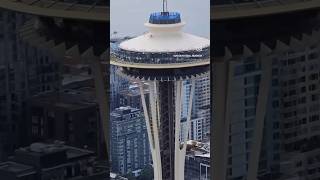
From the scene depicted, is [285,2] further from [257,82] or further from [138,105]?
[138,105]

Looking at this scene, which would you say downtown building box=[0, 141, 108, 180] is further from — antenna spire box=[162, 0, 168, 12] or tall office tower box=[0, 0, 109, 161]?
antenna spire box=[162, 0, 168, 12]

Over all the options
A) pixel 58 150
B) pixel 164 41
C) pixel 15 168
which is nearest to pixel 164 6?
pixel 164 41

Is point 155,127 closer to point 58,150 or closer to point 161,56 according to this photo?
point 161,56

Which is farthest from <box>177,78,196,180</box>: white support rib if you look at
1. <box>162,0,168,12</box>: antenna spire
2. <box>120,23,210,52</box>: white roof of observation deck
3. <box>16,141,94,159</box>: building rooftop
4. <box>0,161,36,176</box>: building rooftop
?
<box>0,161,36,176</box>: building rooftop

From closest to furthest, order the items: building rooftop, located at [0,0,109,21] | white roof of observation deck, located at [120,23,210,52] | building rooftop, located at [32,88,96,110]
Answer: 1. white roof of observation deck, located at [120,23,210,52]
2. building rooftop, located at [0,0,109,21]
3. building rooftop, located at [32,88,96,110]

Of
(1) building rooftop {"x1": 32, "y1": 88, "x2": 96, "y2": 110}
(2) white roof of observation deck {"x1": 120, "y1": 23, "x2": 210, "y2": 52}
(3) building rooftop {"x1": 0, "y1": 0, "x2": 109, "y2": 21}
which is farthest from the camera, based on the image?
(1) building rooftop {"x1": 32, "y1": 88, "x2": 96, "y2": 110}

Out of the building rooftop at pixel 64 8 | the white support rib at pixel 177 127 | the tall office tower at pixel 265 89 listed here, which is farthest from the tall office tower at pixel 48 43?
the tall office tower at pixel 265 89

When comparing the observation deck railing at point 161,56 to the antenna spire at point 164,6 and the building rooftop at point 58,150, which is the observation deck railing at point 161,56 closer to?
the antenna spire at point 164,6
